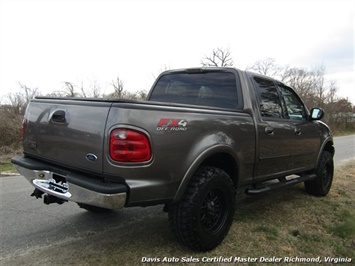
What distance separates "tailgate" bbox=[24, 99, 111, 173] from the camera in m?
2.55

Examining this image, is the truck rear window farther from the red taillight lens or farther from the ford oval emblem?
the ford oval emblem

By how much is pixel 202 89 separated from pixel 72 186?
2.17 m

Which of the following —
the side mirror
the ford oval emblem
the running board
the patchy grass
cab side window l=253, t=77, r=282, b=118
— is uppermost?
cab side window l=253, t=77, r=282, b=118

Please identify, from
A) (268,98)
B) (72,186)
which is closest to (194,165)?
(72,186)

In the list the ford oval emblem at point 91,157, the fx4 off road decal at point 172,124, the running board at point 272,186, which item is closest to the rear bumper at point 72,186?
the ford oval emblem at point 91,157

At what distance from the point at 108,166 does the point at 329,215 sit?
3.48 metres

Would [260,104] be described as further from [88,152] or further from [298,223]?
[88,152]

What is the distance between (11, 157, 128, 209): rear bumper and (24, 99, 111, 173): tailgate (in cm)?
9

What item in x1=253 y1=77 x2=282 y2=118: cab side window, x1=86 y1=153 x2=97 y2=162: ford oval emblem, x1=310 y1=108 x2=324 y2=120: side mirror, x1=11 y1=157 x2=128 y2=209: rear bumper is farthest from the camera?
x1=310 y1=108 x2=324 y2=120: side mirror

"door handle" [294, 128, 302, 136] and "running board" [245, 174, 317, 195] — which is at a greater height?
"door handle" [294, 128, 302, 136]

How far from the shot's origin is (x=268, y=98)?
4.27 m

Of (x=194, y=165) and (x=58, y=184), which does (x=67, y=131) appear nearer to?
(x=58, y=184)

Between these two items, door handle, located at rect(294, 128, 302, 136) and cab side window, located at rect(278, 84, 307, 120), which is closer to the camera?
door handle, located at rect(294, 128, 302, 136)

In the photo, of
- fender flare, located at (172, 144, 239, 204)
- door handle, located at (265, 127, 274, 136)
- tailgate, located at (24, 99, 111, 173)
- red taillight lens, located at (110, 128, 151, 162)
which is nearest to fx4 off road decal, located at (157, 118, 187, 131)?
red taillight lens, located at (110, 128, 151, 162)
